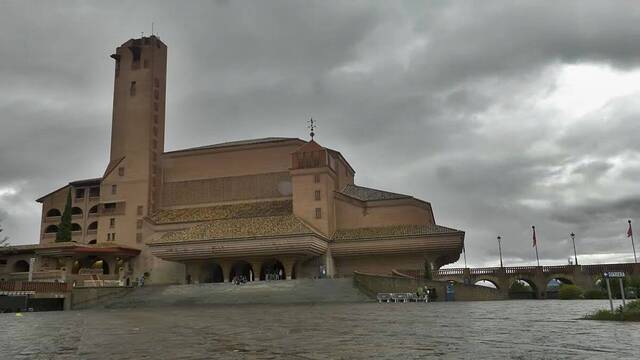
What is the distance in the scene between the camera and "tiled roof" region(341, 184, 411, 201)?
5590 cm

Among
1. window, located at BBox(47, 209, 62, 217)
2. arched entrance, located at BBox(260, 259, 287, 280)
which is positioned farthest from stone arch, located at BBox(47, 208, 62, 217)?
arched entrance, located at BBox(260, 259, 287, 280)

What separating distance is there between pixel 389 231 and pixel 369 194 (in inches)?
267

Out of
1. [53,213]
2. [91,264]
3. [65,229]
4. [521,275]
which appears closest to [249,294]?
[521,275]

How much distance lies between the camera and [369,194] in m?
58.6

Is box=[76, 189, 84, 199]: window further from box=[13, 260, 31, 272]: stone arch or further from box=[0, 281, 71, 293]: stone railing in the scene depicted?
box=[0, 281, 71, 293]: stone railing

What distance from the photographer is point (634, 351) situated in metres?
9.24

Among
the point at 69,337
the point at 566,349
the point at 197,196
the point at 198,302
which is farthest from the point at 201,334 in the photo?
the point at 197,196

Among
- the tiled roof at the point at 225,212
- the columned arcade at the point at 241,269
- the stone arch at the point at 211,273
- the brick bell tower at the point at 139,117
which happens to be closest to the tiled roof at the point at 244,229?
the tiled roof at the point at 225,212

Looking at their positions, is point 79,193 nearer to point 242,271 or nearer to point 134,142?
point 134,142

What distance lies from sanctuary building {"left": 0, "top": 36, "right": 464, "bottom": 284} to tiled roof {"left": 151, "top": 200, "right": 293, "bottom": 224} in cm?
14

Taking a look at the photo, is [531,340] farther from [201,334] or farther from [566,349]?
[201,334]

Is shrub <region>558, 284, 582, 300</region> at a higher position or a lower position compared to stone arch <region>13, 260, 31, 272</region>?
lower

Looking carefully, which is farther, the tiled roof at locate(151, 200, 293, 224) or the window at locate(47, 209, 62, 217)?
the window at locate(47, 209, 62, 217)

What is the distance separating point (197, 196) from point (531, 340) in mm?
54805
